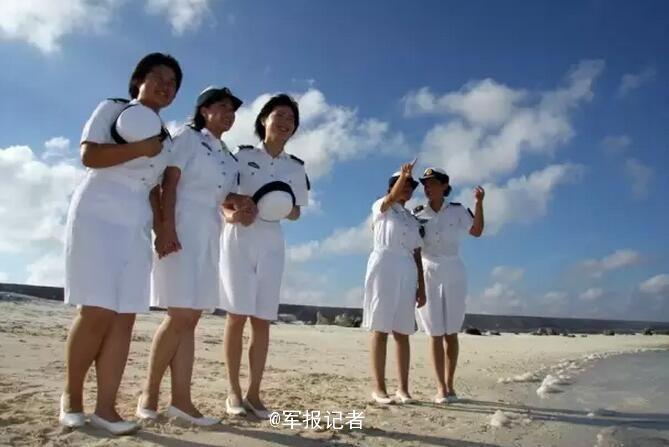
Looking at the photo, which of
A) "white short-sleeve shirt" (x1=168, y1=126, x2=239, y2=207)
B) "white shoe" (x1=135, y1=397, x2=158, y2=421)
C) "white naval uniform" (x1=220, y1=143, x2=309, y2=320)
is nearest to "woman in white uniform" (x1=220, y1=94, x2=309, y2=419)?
"white naval uniform" (x1=220, y1=143, x2=309, y2=320)

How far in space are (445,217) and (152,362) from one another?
133 inches

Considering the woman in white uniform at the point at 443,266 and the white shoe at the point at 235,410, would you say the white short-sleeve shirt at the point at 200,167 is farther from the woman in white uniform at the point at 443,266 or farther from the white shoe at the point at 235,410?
the woman in white uniform at the point at 443,266

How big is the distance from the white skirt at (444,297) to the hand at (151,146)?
337 centimetres

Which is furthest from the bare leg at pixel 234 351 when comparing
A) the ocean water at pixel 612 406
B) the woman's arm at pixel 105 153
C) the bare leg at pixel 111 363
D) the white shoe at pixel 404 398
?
the ocean water at pixel 612 406

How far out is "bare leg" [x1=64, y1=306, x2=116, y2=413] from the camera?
11.1ft

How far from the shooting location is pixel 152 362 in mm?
3873

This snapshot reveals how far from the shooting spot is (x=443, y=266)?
598 centimetres

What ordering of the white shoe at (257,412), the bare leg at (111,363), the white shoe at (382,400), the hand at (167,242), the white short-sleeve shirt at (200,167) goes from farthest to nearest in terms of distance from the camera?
the white shoe at (382,400) < the white shoe at (257,412) < the white short-sleeve shirt at (200,167) < the hand at (167,242) < the bare leg at (111,363)

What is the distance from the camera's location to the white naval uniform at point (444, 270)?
19.4 feet

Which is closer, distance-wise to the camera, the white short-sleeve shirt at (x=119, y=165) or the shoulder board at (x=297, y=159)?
the white short-sleeve shirt at (x=119, y=165)

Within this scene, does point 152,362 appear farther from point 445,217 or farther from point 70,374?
point 445,217

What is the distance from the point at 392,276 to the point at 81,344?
295cm

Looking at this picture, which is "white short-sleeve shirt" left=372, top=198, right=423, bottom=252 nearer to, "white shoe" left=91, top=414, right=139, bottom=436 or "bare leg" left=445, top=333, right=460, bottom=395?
"bare leg" left=445, top=333, right=460, bottom=395

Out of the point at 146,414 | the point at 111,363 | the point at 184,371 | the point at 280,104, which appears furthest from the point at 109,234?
the point at 280,104
